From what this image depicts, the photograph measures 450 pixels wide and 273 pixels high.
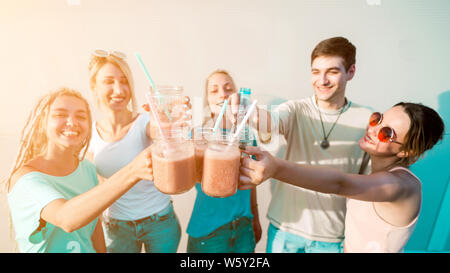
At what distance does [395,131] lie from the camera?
102 centimetres

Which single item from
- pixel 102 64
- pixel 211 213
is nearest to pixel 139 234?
pixel 211 213

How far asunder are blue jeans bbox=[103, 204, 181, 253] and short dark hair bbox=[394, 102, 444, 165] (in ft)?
5.42

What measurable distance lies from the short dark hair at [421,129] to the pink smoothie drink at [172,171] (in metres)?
1.22

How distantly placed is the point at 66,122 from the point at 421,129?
6.97ft

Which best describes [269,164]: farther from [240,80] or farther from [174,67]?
[174,67]

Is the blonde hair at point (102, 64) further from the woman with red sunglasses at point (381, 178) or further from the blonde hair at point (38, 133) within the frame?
the woman with red sunglasses at point (381, 178)

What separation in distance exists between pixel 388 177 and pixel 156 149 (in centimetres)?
119

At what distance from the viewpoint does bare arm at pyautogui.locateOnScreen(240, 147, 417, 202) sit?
2.66 feet

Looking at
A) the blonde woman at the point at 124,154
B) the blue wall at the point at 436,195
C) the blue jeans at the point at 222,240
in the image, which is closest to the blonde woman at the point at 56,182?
the blonde woman at the point at 124,154

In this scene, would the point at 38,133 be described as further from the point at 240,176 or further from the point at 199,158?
the point at 240,176

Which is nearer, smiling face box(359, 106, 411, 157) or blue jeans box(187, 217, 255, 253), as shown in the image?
smiling face box(359, 106, 411, 157)

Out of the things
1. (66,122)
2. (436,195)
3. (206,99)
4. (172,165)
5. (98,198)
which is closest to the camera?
(172,165)

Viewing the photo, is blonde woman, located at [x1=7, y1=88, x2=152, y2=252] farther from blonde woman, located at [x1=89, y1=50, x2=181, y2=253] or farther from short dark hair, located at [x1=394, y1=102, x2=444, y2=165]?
short dark hair, located at [x1=394, y1=102, x2=444, y2=165]

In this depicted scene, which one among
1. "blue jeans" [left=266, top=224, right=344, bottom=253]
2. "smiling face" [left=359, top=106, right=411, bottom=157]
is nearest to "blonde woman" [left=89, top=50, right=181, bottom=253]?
"blue jeans" [left=266, top=224, right=344, bottom=253]
